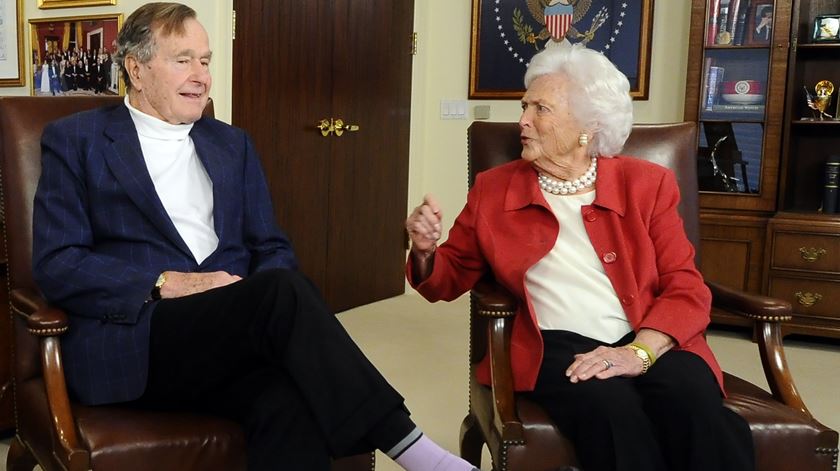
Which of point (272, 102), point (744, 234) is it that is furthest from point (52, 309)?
point (744, 234)

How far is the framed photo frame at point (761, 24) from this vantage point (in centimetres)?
398

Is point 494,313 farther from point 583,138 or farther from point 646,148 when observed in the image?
point 646,148

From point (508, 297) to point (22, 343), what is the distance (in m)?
1.00

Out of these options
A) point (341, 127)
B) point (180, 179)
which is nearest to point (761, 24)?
point (341, 127)

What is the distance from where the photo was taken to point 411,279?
2031mm

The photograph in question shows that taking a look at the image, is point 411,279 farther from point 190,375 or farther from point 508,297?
point 190,375

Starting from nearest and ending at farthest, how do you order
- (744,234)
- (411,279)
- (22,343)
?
(22,343) < (411,279) < (744,234)

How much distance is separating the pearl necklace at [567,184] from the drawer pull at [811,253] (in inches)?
86.8

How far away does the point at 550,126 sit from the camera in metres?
2.08

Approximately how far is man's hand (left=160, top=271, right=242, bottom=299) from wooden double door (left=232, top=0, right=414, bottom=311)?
1825mm

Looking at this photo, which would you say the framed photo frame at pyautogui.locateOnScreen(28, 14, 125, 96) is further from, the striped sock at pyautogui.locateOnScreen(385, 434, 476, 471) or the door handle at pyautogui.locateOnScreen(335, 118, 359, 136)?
the striped sock at pyautogui.locateOnScreen(385, 434, 476, 471)

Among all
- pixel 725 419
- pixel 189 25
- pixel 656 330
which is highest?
pixel 189 25

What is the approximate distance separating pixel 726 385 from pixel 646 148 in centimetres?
65

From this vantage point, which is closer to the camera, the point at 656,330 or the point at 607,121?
the point at 656,330
